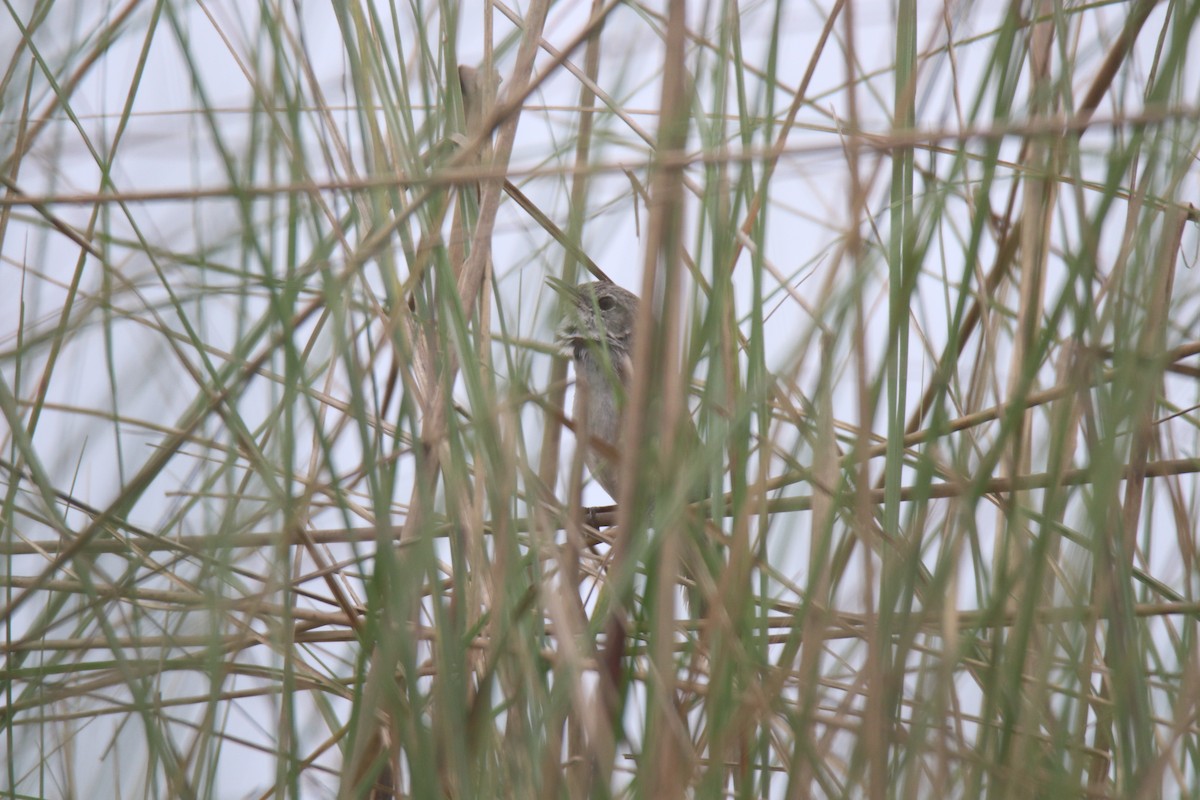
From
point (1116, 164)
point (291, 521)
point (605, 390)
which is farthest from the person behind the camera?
point (605, 390)

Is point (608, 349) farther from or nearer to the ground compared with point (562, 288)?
farther from the ground

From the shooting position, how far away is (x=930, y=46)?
174 centimetres

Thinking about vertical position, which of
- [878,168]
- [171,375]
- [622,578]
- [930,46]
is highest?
[930,46]

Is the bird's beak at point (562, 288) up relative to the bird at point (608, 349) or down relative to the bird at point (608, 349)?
down

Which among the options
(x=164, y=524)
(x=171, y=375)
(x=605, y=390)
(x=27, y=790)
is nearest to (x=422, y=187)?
(x=171, y=375)

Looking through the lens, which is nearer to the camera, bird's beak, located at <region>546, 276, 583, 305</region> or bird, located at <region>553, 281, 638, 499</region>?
bird's beak, located at <region>546, 276, 583, 305</region>

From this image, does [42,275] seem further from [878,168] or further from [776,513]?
[878,168]

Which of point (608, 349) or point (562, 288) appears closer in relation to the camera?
point (562, 288)

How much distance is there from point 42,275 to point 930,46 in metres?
1.34

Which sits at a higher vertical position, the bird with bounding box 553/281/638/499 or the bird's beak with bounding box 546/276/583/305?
the bird with bounding box 553/281/638/499

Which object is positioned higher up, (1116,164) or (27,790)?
(1116,164)

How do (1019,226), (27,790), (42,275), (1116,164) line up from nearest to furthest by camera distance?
(1116,164)
(42,275)
(27,790)
(1019,226)

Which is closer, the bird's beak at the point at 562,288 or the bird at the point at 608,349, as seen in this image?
the bird's beak at the point at 562,288

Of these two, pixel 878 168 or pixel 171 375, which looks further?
pixel 878 168
